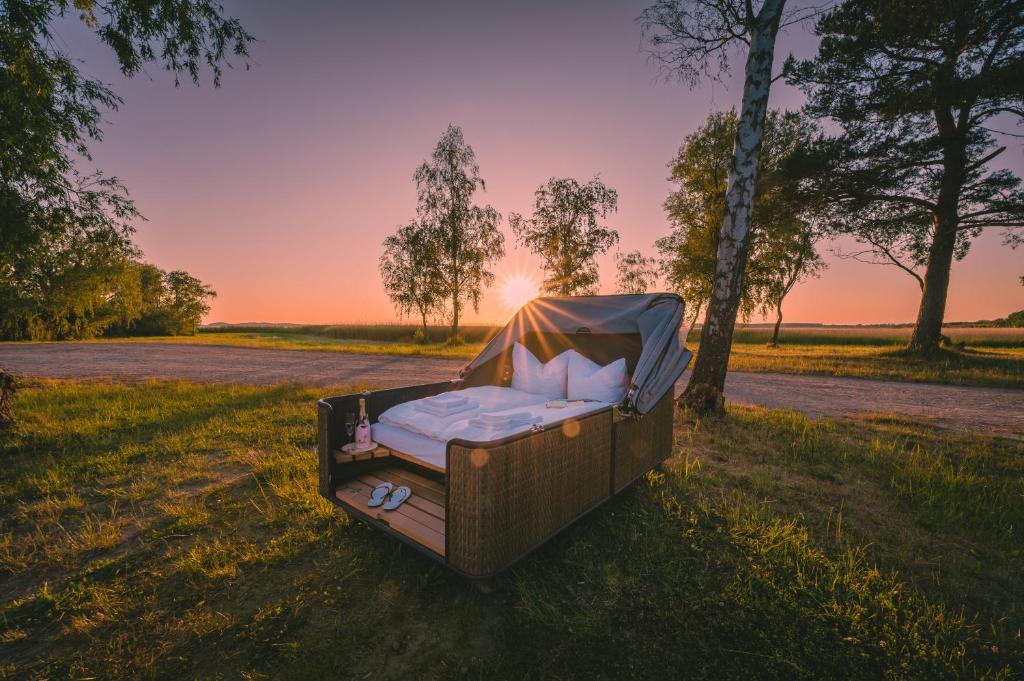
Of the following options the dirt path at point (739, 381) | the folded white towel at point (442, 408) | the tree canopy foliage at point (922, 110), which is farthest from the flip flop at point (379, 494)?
the tree canopy foliage at point (922, 110)

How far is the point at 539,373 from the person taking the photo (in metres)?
4.86

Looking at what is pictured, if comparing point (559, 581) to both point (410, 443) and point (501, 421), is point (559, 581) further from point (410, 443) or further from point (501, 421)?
point (410, 443)

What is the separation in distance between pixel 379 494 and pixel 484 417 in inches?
42.0

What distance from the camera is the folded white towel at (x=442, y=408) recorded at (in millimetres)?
3408

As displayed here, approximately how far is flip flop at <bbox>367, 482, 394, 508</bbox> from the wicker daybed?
6cm

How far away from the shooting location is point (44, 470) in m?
4.35

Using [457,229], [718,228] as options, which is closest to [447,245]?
[457,229]

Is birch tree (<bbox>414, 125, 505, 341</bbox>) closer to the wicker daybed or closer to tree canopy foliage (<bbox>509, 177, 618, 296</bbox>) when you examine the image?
tree canopy foliage (<bbox>509, 177, 618, 296</bbox>)

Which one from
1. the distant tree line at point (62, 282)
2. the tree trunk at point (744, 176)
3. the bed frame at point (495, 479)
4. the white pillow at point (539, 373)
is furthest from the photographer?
the distant tree line at point (62, 282)

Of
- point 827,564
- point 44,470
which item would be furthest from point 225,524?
point 827,564

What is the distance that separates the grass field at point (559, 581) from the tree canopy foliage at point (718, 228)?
40.7 feet

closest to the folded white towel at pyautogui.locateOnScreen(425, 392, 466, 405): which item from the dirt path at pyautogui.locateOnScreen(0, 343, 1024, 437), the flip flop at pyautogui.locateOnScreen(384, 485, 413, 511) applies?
the flip flop at pyautogui.locateOnScreen(384, 485, 413, 511)

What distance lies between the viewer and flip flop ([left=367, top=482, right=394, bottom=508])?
117 inches

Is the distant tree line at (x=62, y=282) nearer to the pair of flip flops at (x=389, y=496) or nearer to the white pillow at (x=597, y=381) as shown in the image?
the pair of flip flops at (x=389, y=496)
